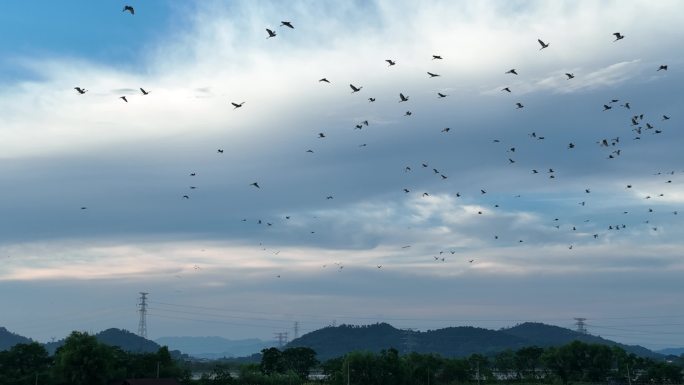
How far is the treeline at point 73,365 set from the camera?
287 ft

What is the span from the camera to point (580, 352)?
431 ft

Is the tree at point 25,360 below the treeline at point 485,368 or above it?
above

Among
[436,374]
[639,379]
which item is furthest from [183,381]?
[639,379]

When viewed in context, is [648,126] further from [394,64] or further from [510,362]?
[510,362]

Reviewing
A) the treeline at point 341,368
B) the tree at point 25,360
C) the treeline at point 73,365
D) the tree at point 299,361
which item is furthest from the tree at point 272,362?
the tree at point 25,360

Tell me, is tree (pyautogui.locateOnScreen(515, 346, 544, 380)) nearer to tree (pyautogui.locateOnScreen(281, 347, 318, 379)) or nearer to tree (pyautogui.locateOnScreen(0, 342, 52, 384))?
tree (pyautogui.locateOnScreen(281, 347, 318, 379))

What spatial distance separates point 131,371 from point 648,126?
79155 mm

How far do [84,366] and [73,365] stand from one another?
1.74 m

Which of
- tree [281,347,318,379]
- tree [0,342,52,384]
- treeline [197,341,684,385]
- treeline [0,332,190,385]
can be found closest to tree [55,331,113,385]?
treeline [0,332,190,385]

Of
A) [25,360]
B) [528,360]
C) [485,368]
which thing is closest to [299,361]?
[485,368]

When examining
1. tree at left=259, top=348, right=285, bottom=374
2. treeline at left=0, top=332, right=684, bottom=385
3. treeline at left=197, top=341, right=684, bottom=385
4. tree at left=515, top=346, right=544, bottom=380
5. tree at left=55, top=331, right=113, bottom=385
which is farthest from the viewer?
tree at left=515, top=346, right=544, bottom=380

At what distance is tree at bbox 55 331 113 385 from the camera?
286 ft

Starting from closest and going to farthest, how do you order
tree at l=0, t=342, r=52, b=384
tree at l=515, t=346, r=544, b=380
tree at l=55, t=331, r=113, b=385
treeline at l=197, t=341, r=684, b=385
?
tree at l=55, t=331, r=113, b=385 < tree at l=0, t=342, r=52, b=384 < treeline at l=197, t=341, r=684, b=385 < tree at l=515, t=346, r=544, b=380

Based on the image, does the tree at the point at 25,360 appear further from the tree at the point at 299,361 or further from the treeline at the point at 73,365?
the tree at the point at 299,361
